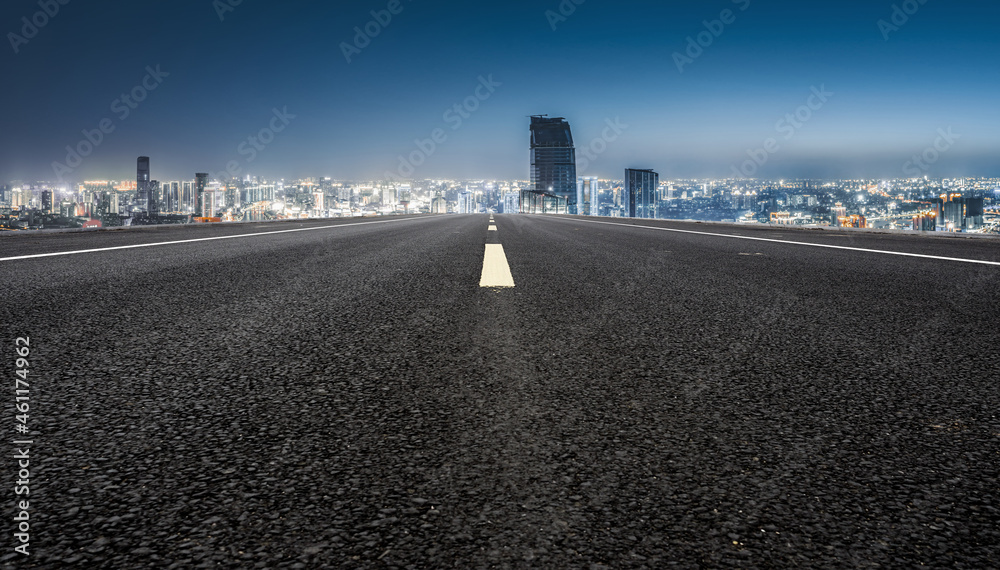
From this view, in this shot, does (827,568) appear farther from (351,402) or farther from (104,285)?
(104,285)

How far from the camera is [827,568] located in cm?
86

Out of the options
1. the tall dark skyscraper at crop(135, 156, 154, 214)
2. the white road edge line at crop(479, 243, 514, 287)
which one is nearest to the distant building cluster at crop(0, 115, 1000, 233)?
the tall dark skyscraper at crop(135, 156, 154, 214)

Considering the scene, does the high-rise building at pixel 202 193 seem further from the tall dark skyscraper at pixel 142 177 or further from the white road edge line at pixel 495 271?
the white road edge line at pixel 495 271

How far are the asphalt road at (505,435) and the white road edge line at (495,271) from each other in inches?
33.6

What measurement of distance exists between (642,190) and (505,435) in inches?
5758

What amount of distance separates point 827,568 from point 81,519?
1.19 metres

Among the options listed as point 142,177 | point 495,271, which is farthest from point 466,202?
point 495,271

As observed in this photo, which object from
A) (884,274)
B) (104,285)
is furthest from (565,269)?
(104,285)

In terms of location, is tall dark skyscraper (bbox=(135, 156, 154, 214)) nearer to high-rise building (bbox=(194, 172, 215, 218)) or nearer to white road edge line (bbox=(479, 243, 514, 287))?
high-rise building (bbox=(194, 172, 215, 218))

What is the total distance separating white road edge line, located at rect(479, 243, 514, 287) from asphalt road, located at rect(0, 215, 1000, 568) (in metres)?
0.85

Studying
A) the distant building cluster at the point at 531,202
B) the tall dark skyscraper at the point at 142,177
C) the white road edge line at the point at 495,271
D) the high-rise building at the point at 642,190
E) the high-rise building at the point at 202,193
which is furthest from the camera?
the high-rise building at the point at 642,190

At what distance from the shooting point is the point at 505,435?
1.32 meters

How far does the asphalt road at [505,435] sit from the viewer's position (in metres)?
0.91

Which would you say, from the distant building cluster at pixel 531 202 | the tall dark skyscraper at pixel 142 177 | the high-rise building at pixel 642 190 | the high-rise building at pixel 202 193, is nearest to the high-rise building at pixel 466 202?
the distant building cluster at pixel 531 202
